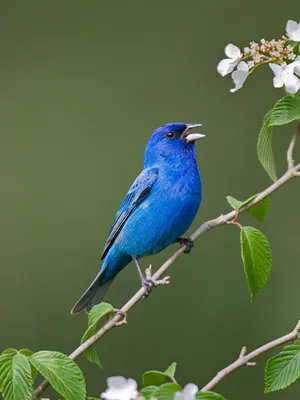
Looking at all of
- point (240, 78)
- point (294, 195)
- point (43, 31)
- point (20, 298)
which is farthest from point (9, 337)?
point (240, 78)

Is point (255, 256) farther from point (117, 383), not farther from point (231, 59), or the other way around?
point (117, 383)

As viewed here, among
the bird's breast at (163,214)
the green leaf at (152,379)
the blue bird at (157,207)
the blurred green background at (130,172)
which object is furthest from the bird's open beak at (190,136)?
the blurred green background at (130,172)

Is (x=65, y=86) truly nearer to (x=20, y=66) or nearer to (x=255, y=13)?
(x=20, y=66)

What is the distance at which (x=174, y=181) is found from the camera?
3.23m

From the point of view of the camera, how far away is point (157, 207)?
3.25 meters

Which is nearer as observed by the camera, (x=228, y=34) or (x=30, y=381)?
(x=30, y=381)

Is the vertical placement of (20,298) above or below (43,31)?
below

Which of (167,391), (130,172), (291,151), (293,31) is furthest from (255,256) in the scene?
(130,172)

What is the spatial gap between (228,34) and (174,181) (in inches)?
179

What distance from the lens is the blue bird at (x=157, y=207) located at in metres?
3.21

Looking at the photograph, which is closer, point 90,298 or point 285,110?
point 285,110

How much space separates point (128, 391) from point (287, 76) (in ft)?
2.73

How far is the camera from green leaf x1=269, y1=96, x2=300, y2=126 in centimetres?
212

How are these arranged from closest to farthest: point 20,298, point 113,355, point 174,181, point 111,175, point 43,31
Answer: point 174,181
point 113,355
point 20,298
point 111,175
point 43,31
